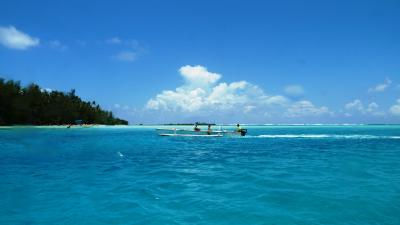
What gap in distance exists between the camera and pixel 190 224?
9.67m

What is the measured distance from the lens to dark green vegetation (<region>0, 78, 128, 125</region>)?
320 feet

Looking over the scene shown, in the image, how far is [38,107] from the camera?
4237 inches

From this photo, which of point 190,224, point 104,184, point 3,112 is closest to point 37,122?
point 3,112

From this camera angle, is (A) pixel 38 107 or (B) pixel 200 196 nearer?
(B) pixel 200 196

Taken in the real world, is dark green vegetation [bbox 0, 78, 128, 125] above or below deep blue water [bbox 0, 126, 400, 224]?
above

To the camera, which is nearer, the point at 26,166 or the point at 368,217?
the point at 368,217

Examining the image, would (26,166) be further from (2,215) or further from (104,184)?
(2,215)

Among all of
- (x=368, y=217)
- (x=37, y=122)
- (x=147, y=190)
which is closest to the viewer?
(x=368, y=217)

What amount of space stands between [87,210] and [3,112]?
3968 inches

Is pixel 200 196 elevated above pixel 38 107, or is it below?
below

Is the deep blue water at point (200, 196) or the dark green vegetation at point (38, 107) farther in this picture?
the dark green vegetation at point (38, 107)

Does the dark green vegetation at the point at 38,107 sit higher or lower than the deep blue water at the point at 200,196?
higher

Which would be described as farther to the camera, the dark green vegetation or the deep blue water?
the dark green vegetation

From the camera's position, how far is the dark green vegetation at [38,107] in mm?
97562
